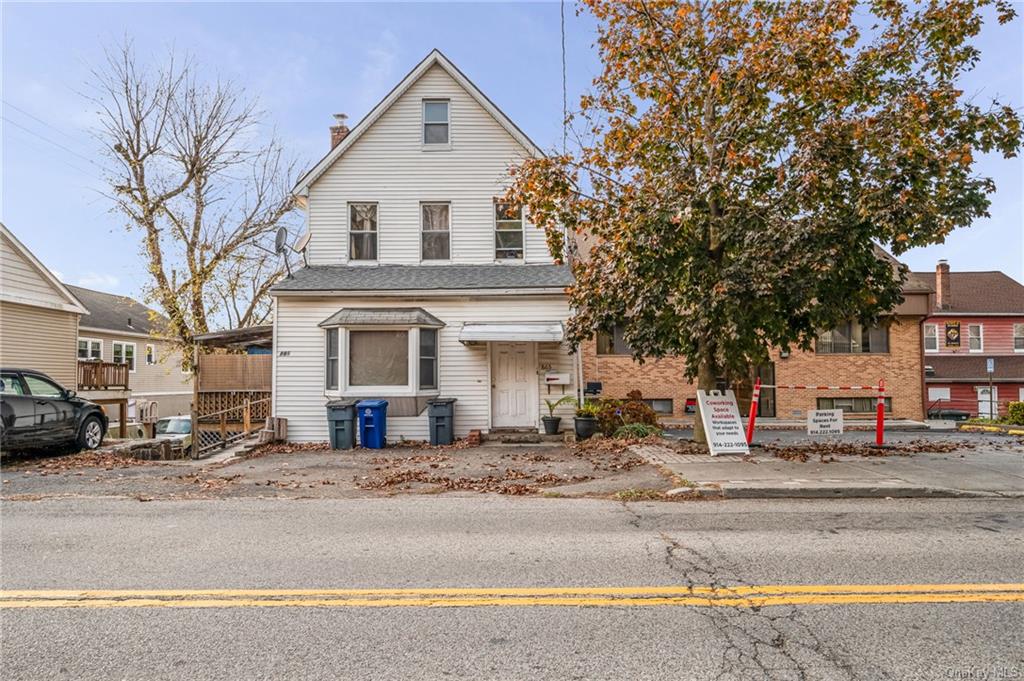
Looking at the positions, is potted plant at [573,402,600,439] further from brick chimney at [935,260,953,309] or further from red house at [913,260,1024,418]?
brick chimney at [935,260,953,309]

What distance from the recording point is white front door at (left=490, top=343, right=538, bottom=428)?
49.8ft

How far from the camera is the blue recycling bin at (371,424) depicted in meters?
13.7

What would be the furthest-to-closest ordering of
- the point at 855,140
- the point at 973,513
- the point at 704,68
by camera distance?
the point at 704,68, the point at 855,140, the point at 973,513

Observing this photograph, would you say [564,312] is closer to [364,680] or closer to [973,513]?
[973,513]

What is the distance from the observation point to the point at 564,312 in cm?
1490

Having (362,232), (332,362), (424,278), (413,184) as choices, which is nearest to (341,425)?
(332,362)

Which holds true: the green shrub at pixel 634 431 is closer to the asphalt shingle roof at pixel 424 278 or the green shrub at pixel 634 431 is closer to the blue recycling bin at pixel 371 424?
the asphalt shingle roof at pixel 424 278

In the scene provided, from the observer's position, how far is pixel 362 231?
1612cm

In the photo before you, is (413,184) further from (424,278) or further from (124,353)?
(124,353)

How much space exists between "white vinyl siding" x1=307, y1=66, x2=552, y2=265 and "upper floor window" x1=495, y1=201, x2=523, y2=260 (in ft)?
0.56

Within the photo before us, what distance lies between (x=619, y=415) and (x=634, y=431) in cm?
121

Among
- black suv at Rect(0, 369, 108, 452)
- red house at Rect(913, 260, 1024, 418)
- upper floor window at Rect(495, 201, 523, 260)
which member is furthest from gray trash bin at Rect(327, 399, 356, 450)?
red house at Rect(913, 260, 1024, 418)

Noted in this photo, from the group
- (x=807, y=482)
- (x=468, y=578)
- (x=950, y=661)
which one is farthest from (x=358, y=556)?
(x=807, y=482)

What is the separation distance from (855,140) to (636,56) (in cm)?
407
